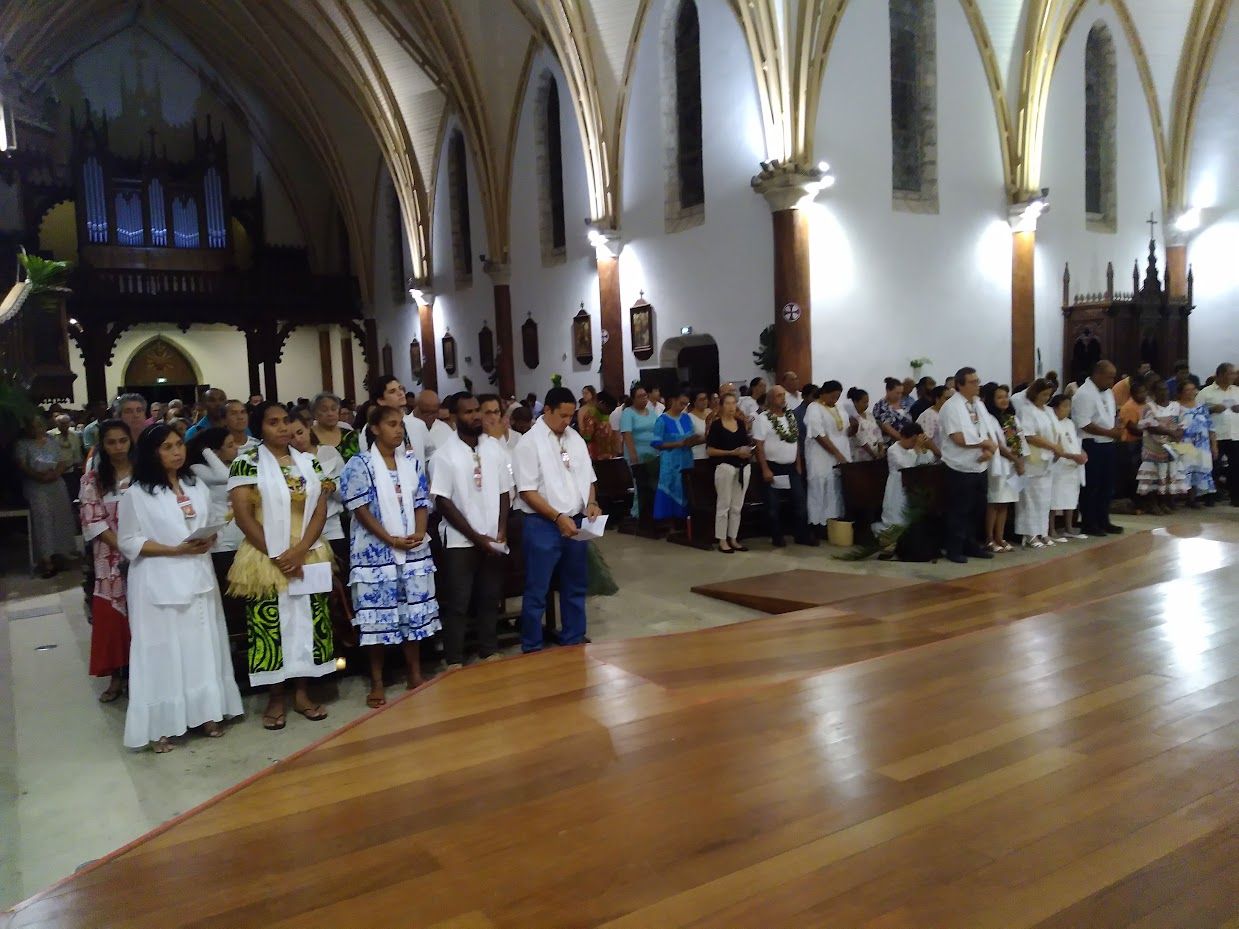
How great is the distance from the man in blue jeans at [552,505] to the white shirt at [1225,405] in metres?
7.90

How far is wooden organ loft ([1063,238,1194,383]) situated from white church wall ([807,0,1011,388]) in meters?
1.38

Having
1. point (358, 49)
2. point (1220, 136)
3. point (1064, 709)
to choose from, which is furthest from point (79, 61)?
point (1064, 709)

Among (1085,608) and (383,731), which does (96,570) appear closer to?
(383,731)

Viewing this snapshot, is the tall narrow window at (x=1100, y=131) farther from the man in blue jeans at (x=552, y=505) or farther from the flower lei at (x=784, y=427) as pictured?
the man in blue jeans at (x=552, y=505)

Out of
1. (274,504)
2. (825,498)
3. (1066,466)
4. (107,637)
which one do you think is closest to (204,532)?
→ (274,504)

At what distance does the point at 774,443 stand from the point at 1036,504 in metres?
2.36

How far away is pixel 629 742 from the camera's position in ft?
9.76

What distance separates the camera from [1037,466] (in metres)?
7.85

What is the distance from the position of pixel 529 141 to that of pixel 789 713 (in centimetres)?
1582

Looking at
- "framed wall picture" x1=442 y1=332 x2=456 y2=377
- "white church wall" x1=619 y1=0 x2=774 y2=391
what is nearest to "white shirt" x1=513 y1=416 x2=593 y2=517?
"white church wall" x1=619 y1=0 x2=774 y2=391

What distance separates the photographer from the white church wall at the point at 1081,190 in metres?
14.8

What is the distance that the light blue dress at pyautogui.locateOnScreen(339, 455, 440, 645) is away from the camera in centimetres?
457

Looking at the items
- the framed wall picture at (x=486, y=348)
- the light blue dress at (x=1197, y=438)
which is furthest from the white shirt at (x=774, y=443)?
the framed wall picture at (x=486, y=348)

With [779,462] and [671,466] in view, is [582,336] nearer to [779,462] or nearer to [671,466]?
[671,466]
